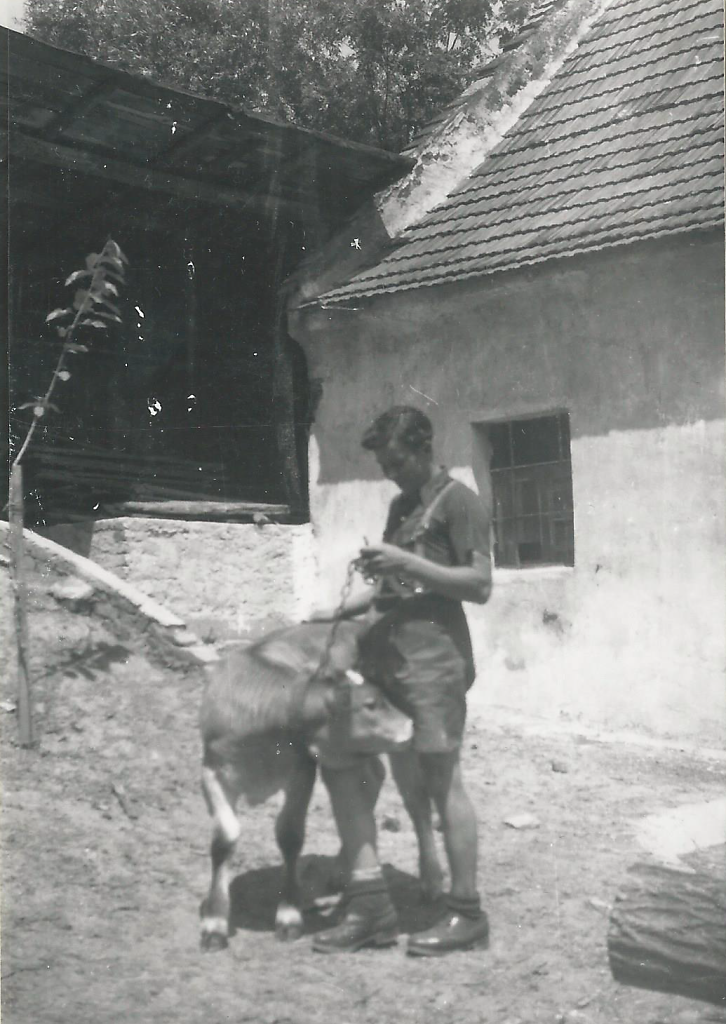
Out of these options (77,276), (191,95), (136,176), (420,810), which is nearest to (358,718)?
(420,810)

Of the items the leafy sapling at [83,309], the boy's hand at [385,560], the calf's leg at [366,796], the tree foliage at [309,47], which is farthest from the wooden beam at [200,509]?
the tree foliage at [309,47]

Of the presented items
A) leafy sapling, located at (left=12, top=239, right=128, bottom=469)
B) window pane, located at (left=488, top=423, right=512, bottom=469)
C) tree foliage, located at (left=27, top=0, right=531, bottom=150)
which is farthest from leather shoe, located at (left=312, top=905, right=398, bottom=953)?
tree foliage, located at (left=27, top=0, right=531, bottom=150)

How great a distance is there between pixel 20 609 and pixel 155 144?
83.0 inches

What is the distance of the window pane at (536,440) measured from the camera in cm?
405

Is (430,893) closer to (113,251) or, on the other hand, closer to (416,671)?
(416,671)

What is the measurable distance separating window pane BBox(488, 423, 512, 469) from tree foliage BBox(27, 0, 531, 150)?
4.57 ft

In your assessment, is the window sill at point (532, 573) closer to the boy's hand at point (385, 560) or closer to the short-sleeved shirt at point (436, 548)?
the short-sleeved shirt at point (436, 548)

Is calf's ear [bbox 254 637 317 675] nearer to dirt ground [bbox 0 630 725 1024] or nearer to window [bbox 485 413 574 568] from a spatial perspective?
dirt ground [bbox 0 630 725 1024]

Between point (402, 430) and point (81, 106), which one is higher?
point (81, 106)

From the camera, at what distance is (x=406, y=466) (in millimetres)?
3436

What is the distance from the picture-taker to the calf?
3.30m

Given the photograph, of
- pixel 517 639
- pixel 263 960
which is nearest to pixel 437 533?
pixel 517 639

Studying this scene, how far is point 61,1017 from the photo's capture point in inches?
132

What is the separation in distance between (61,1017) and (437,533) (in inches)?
72.8
